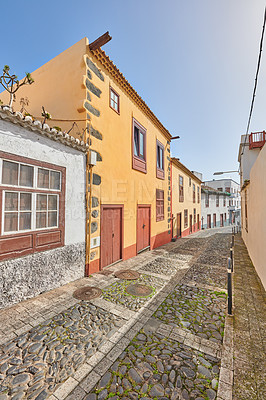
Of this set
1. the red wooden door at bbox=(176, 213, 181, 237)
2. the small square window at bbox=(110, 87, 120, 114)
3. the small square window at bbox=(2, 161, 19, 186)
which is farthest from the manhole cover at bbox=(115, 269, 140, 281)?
the red wooden door at bbox=(176, 213, 181, 237)

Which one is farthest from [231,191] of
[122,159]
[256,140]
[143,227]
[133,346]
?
[133,346]

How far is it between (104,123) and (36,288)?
5709mm

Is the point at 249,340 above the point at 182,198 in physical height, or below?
below

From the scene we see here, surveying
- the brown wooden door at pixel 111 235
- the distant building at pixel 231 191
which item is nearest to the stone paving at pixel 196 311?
the brown wooden door at pixel 111 235

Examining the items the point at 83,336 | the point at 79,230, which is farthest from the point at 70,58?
the point at 83,336

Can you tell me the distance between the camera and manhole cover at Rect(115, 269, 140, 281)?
5.59 meters

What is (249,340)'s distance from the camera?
9.61ft

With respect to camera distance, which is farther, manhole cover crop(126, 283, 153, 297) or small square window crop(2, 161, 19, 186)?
manhole cover crop(126, 283, 153, 297)

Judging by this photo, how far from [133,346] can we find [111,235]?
13.8ft

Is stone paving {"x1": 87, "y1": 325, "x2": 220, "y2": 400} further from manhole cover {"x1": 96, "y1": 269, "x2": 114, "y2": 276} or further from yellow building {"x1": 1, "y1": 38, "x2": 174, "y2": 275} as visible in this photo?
yellow building {"x1": 1, "y1": 38, "x2": 174, "y2": 275}

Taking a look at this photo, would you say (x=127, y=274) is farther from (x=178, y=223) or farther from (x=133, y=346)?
(x=178, y=223)

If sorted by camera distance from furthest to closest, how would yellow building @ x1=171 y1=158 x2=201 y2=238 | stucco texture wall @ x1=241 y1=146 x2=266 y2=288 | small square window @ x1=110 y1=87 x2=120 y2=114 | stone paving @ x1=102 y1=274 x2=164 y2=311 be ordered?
1. yellow building @ x1=171 y1=158 x2=201 y2=238
2. small square window @ x1=110 y1=87 x2=120 y2=114
3. stucco texture wall @ x1=241 y1=146 x2=266 y2=288
4. stone paving @ x1=102 y1=274 x2=164 y2=311

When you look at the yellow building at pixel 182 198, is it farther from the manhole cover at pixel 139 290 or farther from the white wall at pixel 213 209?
the manhole cover at pixel 139 290

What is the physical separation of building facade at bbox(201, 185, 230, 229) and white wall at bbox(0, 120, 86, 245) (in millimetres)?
23432
